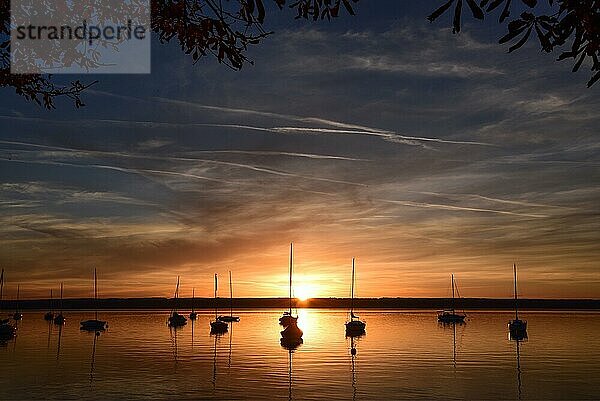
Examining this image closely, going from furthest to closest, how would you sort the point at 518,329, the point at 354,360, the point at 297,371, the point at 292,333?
the point at 518,329
the point at 292,333
the point at 354,360
the point at 297,371

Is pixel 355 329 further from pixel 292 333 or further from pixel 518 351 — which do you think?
pixel 518 351

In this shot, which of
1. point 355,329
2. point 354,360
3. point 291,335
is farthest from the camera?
point 355,329

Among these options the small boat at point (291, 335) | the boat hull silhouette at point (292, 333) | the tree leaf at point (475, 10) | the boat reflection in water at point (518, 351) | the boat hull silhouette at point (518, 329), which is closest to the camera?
the tree leaf at point (475, 10)

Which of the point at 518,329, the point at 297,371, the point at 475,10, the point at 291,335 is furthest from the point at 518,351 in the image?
the point at 475,10

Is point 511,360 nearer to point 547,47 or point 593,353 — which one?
point 593,353

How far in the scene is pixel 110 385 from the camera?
61938mm

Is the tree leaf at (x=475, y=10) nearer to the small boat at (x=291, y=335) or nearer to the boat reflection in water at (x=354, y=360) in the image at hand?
the boat reflection in water at (x=354, y=360)

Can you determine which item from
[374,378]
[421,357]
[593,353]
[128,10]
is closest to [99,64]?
[128,10]

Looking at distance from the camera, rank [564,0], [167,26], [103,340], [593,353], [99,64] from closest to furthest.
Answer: [564,0] → [167,26] → [99,64] → [593,353] → [103,340]

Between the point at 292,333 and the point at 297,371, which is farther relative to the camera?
the point at 292,333

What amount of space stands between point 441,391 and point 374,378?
940 centimetres

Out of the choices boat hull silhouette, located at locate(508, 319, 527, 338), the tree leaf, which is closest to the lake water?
boat hull silhouette, located at locate(508, 319, 527, 338)

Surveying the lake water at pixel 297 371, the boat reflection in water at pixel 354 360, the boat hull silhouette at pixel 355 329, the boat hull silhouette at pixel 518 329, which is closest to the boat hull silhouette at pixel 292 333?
the lake water at pixel 297 371

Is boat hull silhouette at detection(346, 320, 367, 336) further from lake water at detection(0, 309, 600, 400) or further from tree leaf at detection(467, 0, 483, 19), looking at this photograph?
tree leaf at detection(467, 0, 483, 19)
